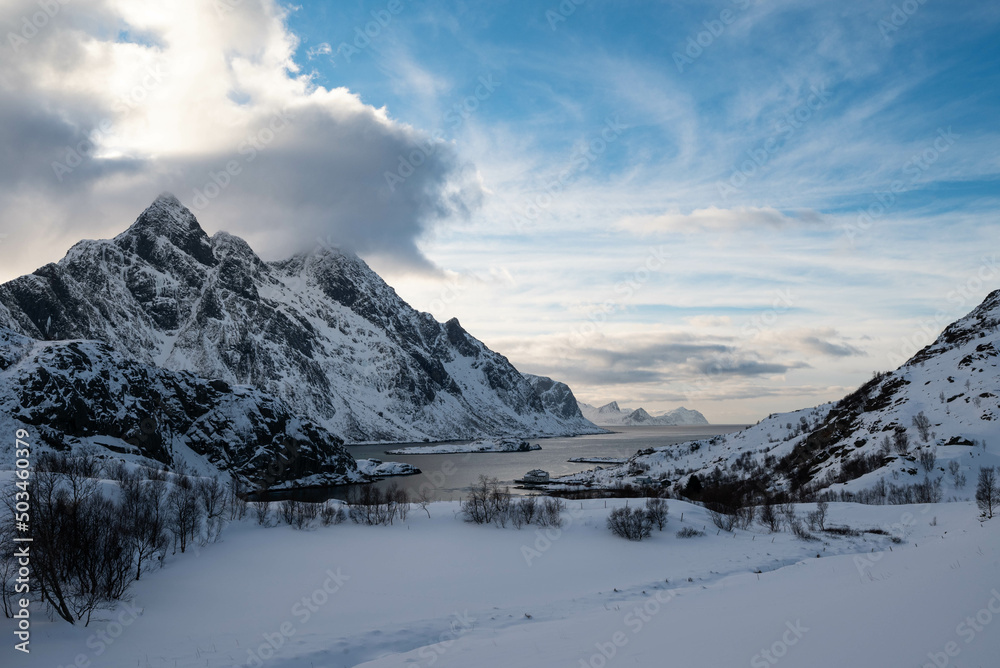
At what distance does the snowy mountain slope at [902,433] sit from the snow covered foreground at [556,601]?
75.5 feet

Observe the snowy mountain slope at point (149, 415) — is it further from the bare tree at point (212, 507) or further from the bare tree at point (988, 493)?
the bare tree at point (988, 493)

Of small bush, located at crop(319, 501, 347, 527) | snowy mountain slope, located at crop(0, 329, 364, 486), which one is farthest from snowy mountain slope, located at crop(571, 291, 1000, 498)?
snowy mountain slope, located at crop(0, 329, 364, 486)

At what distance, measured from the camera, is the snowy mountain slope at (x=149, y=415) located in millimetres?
95500

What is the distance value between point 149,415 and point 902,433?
132 metres

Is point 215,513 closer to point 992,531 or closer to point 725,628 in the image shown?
point 725,628

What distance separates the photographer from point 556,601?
1003 inches

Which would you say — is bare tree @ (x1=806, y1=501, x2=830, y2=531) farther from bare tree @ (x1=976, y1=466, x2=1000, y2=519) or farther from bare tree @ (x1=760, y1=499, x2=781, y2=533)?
bare tree @ (x1=976, y1=466, x2=1000, y2=519)

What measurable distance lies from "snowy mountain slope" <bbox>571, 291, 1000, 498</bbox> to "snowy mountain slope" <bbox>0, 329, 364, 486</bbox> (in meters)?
74.0

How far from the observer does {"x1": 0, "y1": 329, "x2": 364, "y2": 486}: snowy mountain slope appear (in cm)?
9550

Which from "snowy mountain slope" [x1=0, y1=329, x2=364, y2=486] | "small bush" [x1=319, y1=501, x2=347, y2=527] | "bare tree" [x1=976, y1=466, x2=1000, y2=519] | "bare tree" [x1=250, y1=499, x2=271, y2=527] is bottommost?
"bare tree" [x1=976, y1=466, x2=1000, y2=519]

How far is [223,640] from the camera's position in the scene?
20.7 metres

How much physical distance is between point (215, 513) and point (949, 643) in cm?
4283

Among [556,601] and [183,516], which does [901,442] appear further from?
[183,516]

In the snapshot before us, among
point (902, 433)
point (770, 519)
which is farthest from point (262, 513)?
point (902, 433)
